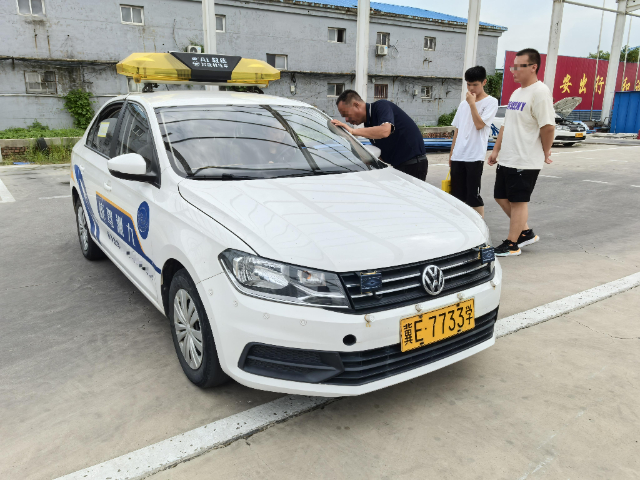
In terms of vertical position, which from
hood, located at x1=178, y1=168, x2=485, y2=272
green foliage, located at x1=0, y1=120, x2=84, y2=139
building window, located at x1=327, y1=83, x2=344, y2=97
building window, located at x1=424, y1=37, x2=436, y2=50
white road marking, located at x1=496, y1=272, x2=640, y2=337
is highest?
building window, located at x1=424, y1=37, x2=436, y2=50

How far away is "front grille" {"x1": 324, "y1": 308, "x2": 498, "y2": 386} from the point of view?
6.98 feet

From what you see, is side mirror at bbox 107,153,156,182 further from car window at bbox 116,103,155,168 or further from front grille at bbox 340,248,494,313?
front grille at bbox 340,248,494,313

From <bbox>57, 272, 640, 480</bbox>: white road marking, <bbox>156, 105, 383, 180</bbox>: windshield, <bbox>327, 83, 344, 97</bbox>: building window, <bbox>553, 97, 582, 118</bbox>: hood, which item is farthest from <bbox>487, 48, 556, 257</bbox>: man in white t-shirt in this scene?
<bbox>327, 83, 344, 97</bbox>: building window

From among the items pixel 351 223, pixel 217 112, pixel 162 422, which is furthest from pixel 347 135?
pixel 162 422

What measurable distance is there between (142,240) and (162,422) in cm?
109

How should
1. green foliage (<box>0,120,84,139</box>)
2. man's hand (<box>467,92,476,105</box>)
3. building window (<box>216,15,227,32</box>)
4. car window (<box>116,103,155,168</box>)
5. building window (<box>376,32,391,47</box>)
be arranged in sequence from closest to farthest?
1. car window (<box>116,103,155,168</box>)
2. man's hand (<box>467,92,476,105</box>)
3. green foliage (<box>0,120,84,139</box>)
4. building window (<box>216,15,227,32</box>)
5. building window (<box>376,32,391,47</box>)

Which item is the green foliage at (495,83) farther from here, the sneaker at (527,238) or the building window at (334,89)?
the sneaker at (527,238)

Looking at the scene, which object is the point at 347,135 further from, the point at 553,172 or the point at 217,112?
the point at 553,172

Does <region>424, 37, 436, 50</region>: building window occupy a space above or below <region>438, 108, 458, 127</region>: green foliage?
above

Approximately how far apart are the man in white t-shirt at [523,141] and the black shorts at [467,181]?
20 centimetres

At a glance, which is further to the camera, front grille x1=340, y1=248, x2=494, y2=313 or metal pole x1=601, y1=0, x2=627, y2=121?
metal pole x1=601, y1=0, x2=627, y2=121

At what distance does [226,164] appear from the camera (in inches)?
113

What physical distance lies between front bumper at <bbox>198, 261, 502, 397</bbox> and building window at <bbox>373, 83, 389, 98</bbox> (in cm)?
2510

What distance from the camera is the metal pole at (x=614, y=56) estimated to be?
75.9ft
